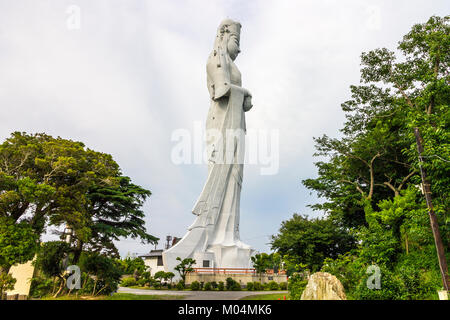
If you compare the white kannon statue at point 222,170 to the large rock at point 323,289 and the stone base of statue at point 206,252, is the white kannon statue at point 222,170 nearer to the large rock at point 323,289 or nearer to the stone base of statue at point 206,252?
the stone base of statue at point 206,252

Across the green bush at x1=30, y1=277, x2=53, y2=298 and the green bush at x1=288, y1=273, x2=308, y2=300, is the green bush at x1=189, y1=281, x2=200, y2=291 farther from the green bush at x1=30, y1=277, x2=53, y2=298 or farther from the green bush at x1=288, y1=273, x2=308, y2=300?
the green bush at x1=288, y1=273, x2=308, y2=300

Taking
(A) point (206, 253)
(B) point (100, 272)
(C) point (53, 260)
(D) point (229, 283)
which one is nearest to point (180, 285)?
(D) point (229, 283)

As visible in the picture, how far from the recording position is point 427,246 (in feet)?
34.3

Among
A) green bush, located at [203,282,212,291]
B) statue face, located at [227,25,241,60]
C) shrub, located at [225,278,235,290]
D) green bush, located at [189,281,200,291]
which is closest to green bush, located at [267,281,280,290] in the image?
shrub, located at [225,278,235,290]

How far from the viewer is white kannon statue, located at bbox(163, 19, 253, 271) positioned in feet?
54.5

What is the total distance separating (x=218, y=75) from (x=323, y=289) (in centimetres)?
1447

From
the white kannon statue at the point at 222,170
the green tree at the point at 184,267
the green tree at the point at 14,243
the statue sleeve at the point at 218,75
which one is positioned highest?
the statue sleeve at the point at 218,75

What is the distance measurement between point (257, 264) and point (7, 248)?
1147 centimetres

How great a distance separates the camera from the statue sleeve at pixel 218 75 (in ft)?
60.5

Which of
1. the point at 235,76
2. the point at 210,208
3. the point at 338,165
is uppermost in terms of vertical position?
the point at 235,76

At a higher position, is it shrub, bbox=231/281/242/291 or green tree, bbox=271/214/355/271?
green tree, bbox=271/214/355/271

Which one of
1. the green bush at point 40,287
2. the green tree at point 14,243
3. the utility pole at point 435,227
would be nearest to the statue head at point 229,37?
the utility pole at point 435,227
